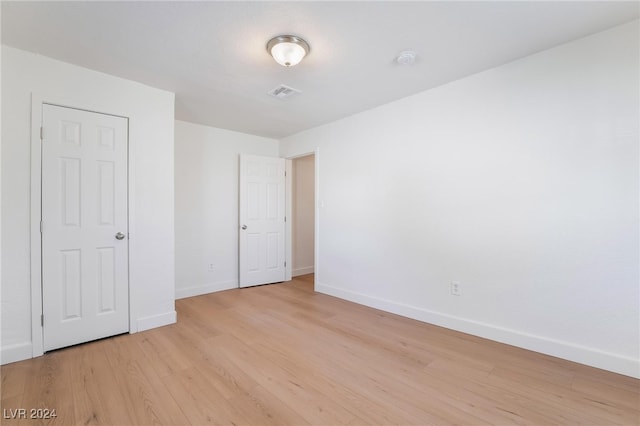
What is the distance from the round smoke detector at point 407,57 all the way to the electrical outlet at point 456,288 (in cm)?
212

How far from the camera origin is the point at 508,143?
2451 millimetres

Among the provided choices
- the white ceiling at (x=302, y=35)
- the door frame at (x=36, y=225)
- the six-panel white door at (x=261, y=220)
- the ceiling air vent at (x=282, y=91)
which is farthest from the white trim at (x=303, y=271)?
the door frame at (x=36, y=225)

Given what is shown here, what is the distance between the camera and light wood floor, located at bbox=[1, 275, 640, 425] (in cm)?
159

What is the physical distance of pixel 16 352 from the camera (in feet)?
7.10

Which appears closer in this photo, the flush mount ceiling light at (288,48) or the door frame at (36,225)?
the flush mount ceiling light at (288,48)

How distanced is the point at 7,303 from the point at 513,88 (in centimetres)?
454

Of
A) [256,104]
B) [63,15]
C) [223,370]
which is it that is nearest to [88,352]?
[223,370]

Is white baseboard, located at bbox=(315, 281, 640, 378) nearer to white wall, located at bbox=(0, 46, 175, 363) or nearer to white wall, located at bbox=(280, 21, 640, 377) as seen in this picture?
white wall, located at bbox=(280, 21, 640, 377)

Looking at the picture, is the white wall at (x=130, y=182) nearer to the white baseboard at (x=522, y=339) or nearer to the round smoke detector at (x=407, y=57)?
the round smoke detector at (x=407, y=57)

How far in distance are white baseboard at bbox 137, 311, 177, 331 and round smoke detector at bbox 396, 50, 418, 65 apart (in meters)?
3.31

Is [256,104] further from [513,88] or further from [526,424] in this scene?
[526,424]

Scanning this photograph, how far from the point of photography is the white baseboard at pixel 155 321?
2723 mm

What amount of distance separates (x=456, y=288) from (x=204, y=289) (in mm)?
3341

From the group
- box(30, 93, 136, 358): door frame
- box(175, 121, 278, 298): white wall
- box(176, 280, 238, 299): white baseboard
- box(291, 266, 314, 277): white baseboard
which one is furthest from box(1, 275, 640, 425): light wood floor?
box(291, 266, 314, 277): white baseboard
